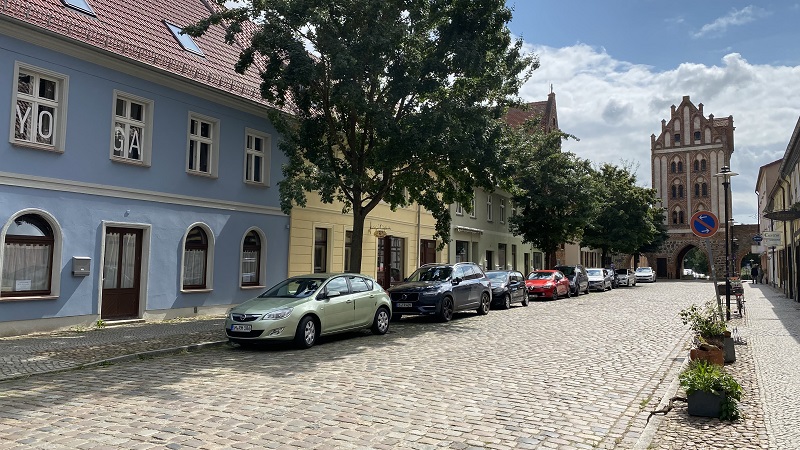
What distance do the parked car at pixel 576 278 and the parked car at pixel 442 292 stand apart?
1362 cm

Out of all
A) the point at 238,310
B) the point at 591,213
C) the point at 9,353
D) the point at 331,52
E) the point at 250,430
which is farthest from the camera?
the point at 591,213

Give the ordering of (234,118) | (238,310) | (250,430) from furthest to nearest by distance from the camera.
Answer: (234,118) → (238,310) → (250,430)

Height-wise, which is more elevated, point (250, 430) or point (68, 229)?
point (68, 229)

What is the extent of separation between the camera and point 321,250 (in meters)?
22.4

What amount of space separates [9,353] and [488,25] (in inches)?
499

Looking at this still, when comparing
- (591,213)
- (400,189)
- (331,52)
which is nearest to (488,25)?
(331,52)

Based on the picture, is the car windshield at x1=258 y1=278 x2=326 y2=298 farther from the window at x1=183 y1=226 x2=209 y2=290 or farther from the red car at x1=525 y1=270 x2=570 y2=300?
the red car at x1=525 y1=270 x2=570 y2=300

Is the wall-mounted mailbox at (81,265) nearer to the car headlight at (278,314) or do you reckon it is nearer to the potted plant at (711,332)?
the car headlight at (278,314)

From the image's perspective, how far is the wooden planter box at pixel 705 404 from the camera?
6707mm

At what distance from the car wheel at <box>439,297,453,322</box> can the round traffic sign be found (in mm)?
6747

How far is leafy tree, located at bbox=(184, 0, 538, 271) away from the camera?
595 inches

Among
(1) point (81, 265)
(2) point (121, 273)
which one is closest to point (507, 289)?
(2) point (121, 273)

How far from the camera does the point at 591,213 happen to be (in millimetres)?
34656

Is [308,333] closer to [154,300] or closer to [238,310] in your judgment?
[238,310]
